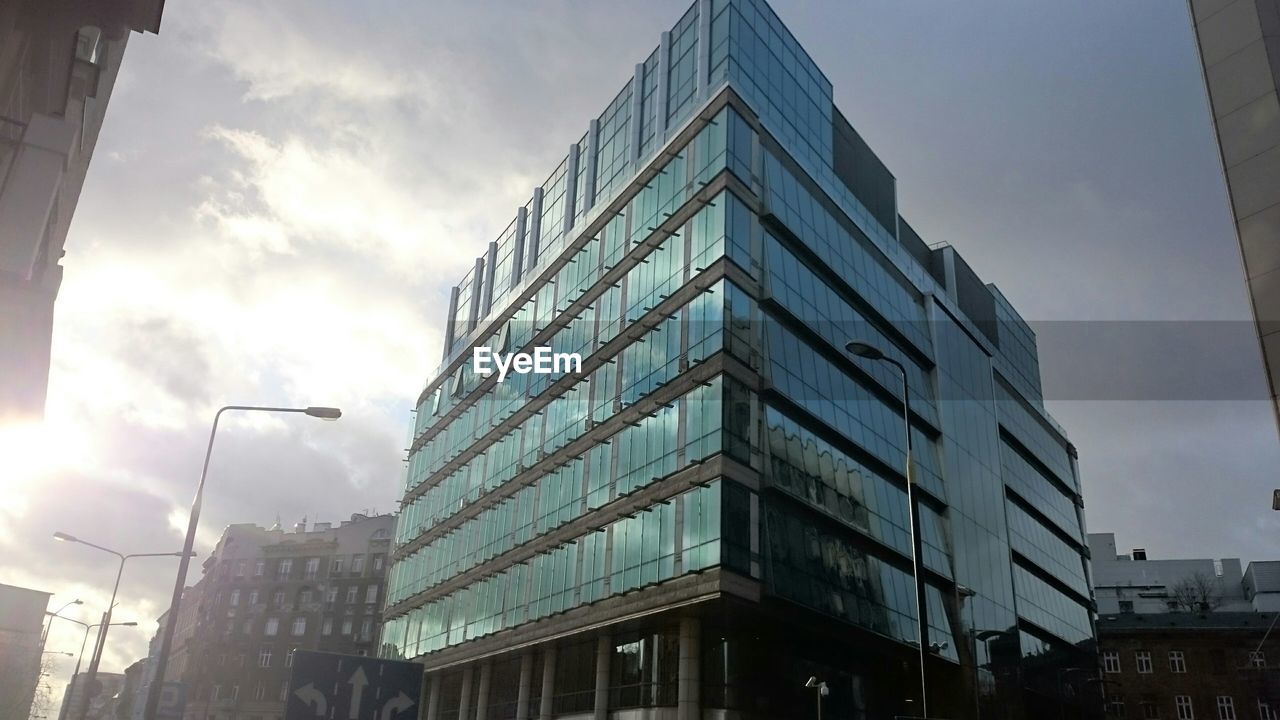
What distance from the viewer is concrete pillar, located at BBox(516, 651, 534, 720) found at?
44188mm

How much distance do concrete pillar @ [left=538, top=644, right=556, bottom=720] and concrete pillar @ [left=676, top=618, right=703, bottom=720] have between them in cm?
942

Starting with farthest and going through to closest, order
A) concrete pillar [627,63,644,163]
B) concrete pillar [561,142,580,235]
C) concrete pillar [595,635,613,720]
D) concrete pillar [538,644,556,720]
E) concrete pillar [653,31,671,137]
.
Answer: concrete pillar [561,142,580,235]
concrete pillar [627,63,644,163]
concrete pillar [653,31,671,137]
concrete pillar [538,644,556,720]
concrete pillar [595,635,613,720]

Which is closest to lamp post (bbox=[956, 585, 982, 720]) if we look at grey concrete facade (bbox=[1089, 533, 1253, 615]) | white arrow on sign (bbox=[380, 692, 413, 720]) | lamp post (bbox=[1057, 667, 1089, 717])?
lamp post (bbox=[1057, 667, 1089, 717])

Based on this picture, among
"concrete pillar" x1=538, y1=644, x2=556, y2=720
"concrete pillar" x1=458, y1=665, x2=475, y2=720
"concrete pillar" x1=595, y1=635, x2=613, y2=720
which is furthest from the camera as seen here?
"concrete pillar" x1=458, y1=665, x2=475, y2=720

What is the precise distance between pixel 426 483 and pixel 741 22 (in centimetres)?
3611

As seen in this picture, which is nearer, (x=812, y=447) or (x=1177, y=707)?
(x=812, y=447)

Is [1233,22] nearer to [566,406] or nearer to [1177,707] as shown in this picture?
[566,406]

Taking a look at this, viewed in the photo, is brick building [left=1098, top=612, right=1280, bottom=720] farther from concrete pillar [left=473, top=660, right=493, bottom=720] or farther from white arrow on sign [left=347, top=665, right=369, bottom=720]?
white arrow on sign [left=347, top=665, right=369, bottom=720]

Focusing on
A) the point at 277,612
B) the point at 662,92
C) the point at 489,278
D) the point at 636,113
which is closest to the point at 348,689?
the point at 662,92

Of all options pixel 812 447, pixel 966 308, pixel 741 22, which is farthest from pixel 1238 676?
pixel 741 22

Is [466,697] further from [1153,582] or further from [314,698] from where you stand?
[1153,582]

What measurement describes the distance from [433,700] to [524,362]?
19485 mm

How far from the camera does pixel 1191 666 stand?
240ft

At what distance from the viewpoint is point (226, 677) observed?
330 ft
